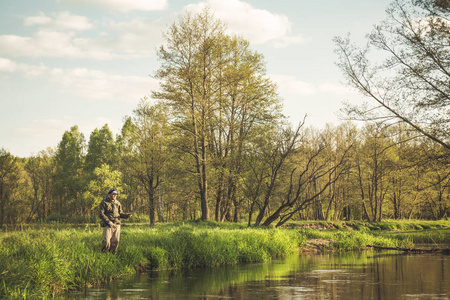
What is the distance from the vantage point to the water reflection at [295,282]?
1045 centimetres

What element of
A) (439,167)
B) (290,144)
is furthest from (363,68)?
(290,144)

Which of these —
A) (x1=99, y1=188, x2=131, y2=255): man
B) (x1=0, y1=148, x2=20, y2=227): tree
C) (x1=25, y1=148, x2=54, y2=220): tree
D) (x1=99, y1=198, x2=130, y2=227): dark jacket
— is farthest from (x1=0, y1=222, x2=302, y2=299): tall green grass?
(x1=25, y1=148, x2=54, y2=220): tree

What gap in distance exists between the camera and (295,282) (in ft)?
40.6

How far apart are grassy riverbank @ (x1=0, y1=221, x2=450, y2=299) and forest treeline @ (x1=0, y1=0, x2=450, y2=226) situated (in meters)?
6.52

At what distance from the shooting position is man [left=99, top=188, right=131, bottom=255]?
1348 centimetres

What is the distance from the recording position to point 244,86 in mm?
33500

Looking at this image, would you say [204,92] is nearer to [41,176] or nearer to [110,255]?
[110,255]

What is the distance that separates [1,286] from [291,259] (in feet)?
42.1

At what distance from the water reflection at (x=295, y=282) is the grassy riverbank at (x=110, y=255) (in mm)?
624

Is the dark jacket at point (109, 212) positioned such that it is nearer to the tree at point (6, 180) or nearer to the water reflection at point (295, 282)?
the water reflection at point (295, 282)

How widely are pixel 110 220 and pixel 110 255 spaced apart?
1110 millimetres

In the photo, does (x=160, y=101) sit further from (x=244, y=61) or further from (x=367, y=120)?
(x=367, y=120)

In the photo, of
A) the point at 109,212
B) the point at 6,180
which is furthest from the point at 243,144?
the point at 6,180

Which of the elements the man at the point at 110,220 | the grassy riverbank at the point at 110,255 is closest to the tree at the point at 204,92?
the grassy riverbank at the point at 110,255
